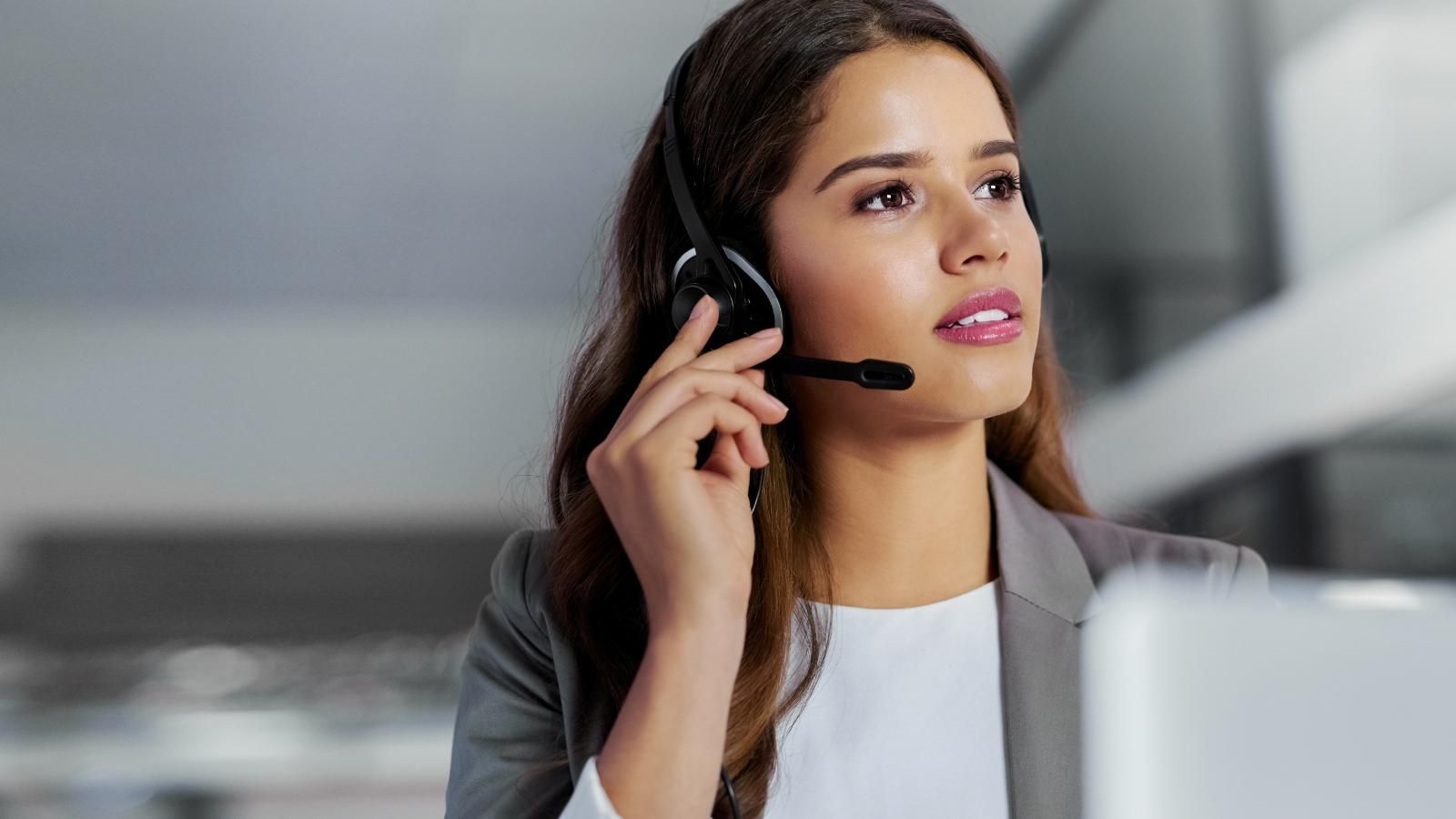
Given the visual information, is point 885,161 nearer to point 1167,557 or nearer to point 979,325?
point 979,325

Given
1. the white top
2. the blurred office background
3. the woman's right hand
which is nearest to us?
the woman's right hand

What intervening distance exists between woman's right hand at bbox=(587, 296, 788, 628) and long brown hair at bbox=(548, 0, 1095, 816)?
12cm

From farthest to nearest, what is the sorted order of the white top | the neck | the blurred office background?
the blurred office background < the neck < the white top

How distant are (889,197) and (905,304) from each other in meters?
0.11

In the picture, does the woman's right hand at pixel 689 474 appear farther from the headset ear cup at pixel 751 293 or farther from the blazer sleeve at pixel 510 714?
the blazer sleeve at pixel 510 714

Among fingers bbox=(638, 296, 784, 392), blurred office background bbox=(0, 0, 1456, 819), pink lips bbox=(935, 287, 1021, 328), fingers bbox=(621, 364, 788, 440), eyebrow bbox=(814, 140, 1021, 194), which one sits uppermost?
blurred office background bbox=(0, 0, 1456, 819)

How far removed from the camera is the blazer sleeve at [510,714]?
45.0 inches

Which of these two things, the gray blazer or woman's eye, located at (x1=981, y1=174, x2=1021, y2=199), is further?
woman's eye, located at (x1=981, y1=174, x2=1021, y2=199)

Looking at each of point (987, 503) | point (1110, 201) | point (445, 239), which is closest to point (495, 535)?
point (445, 239)

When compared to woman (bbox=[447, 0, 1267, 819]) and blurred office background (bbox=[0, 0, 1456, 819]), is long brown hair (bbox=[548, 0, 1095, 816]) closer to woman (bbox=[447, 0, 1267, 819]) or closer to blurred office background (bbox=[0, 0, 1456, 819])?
woman (bbox=[447, 0, 1267, 819])

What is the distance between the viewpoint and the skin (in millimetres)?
1166

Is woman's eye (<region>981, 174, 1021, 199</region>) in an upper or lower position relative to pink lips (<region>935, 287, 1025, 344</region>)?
upper

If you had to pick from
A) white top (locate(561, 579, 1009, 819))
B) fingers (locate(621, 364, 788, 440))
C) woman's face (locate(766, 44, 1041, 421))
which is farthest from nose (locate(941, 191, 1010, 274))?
white top (locate(561, 579, 1009, 819))

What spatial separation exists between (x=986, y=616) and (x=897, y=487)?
0.48 ft
